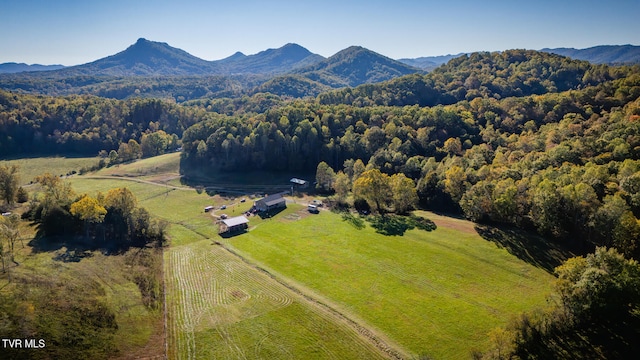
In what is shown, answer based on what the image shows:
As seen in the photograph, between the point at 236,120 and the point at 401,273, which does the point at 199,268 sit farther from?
the point at 236,120

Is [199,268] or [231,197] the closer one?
[199,268]

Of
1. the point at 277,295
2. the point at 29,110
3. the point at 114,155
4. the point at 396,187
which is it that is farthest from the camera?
the point at 29,110

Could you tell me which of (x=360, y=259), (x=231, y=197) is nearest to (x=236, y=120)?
(x=231, y=197)

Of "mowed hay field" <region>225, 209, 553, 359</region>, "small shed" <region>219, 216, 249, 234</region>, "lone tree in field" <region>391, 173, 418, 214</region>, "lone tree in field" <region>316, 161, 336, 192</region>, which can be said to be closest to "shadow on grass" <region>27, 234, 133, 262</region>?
"small shed" <region>219, 216, 249, 234</region>

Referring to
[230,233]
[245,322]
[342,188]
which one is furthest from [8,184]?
[342,188]

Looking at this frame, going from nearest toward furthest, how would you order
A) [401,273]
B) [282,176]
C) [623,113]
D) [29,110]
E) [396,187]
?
[401,273] < [396,187] < [623,113] < [282,176] < [29,110]

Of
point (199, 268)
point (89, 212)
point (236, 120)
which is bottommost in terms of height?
point (199, 268)

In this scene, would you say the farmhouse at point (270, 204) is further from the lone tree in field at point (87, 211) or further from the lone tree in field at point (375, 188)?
the lone tree in field at point (87, 211)
